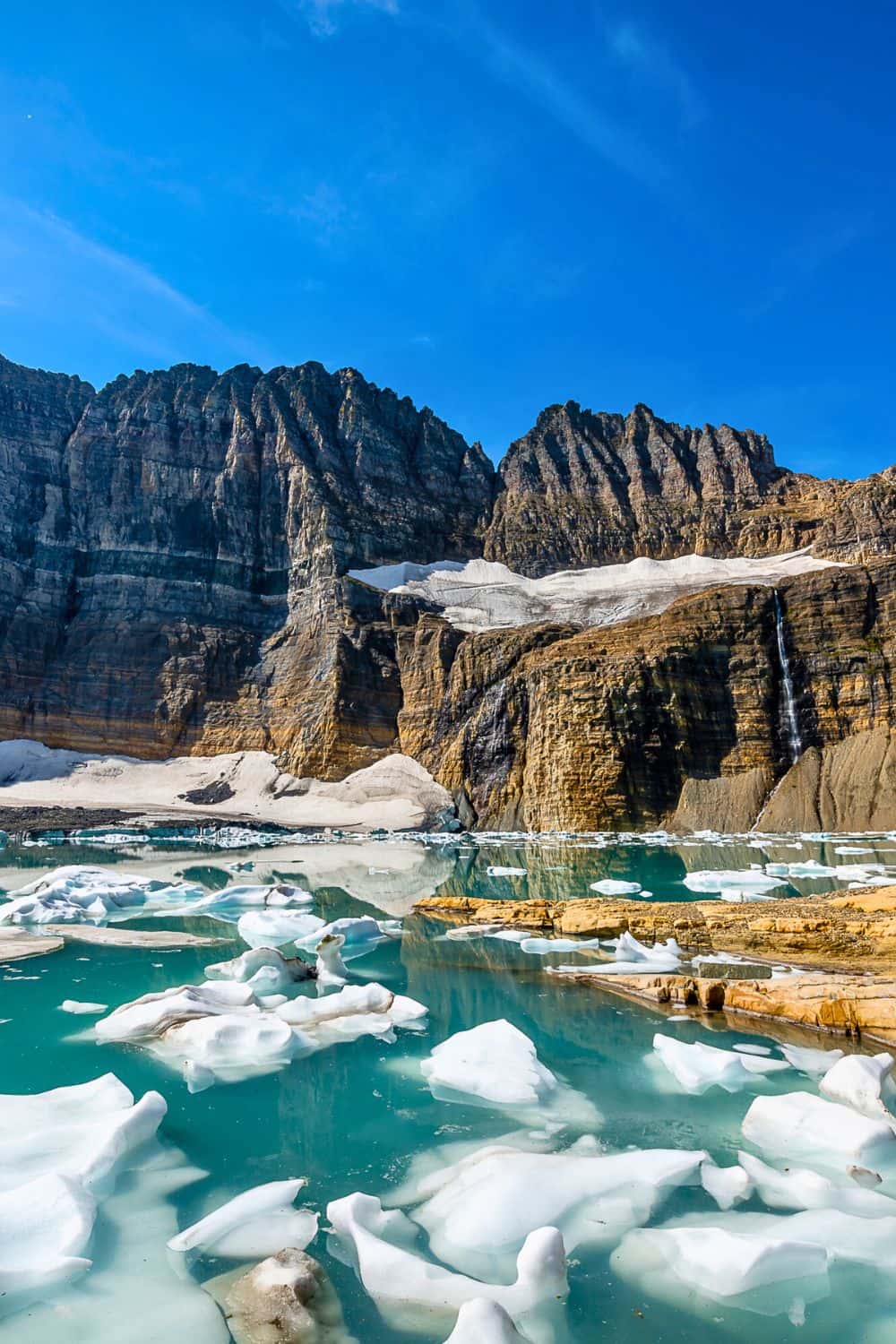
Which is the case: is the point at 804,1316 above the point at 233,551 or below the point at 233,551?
below

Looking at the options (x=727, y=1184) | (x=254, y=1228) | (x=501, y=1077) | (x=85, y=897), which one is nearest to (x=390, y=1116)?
(x=501, y=1077)

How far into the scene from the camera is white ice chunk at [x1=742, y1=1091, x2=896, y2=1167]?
6.18 meters

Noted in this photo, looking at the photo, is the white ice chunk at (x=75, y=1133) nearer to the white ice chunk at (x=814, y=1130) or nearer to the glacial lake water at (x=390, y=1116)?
the glacial lake water at (x=390, y=1116)

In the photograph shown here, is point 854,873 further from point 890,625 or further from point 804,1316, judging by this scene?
point 890,625

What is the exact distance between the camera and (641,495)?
117 m

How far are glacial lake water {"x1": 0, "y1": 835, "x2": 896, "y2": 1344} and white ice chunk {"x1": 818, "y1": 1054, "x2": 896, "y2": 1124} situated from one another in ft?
1.65

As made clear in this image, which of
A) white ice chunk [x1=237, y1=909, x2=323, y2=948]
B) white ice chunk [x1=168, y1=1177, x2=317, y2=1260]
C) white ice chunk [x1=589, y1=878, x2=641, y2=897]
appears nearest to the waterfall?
white ice chunk [x1=589, y1=878, x2=641, y2=897]

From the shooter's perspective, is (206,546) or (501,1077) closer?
(501,1077)

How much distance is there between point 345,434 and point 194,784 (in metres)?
58.0

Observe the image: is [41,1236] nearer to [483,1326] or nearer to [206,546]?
[483,1326]

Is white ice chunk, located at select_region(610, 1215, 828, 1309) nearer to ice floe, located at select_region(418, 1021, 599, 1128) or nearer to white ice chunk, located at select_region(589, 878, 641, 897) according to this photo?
ice floe, located at select_region(418, 1021, 599, 1128)

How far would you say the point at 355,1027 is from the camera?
9930 mm

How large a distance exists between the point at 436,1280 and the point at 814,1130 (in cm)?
372

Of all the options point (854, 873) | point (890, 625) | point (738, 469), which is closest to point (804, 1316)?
point (854, 873)
